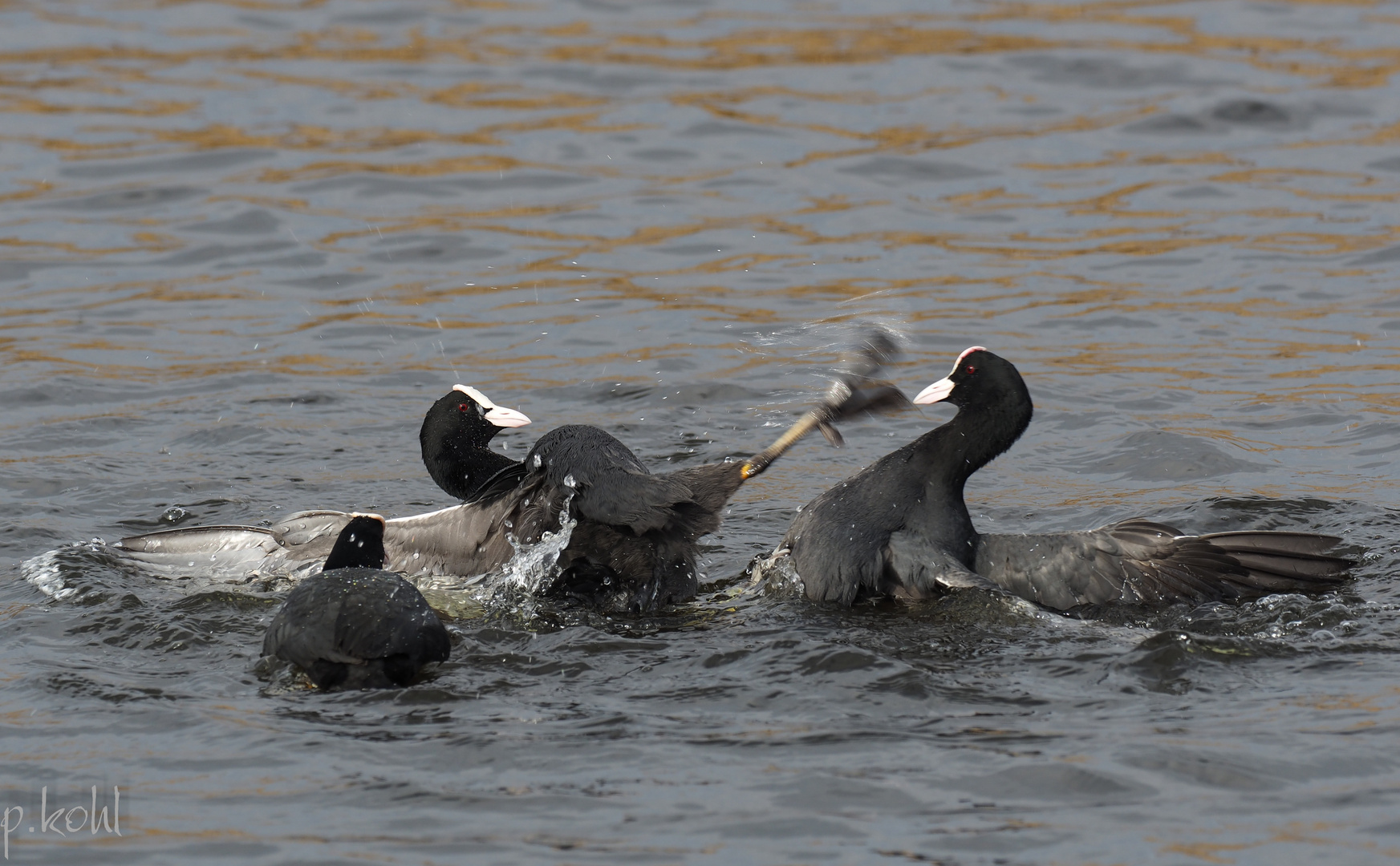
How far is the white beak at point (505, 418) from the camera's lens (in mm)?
6254

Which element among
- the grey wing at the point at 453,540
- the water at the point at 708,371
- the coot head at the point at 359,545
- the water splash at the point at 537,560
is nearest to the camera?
the water at the point at 708,371

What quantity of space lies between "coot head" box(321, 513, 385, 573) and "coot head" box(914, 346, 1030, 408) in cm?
203

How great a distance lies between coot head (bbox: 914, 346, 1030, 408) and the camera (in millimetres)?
6105

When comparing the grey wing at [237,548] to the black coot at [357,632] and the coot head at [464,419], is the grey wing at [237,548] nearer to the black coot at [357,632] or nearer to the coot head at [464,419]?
the coot head at [464,419]

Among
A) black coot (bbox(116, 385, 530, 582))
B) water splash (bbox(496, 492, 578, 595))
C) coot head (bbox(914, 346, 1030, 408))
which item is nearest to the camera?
water splash (bbox(496, 492, 578, 595))

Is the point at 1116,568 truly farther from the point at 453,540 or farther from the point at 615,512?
the point at 453,540

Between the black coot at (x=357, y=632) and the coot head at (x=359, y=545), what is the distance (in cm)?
45


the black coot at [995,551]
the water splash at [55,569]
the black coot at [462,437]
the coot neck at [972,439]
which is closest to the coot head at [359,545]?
the black coot at [462,437]

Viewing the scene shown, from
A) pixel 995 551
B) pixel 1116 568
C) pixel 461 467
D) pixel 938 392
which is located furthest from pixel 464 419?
pixel 1116 568

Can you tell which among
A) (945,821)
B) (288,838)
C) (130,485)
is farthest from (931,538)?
(130,485)

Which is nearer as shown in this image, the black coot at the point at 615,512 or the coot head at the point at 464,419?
the black coot at the point at 615,512

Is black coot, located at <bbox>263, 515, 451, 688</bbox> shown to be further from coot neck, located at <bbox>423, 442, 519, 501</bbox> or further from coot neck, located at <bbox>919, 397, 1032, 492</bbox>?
coot neck, located at <bbox>919, 397, 1032, 492</bbox>

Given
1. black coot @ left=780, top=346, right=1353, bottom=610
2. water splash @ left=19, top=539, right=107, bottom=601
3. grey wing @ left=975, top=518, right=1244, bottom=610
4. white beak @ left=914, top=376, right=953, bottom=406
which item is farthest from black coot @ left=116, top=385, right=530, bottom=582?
grey wing @ left=975, top=518, right=1244, bottom=610

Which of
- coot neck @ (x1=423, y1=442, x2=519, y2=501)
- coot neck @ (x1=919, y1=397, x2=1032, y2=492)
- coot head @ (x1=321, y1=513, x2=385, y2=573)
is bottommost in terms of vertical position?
coot head @ (x1=321, y1=513, x2=385, y2=573)
